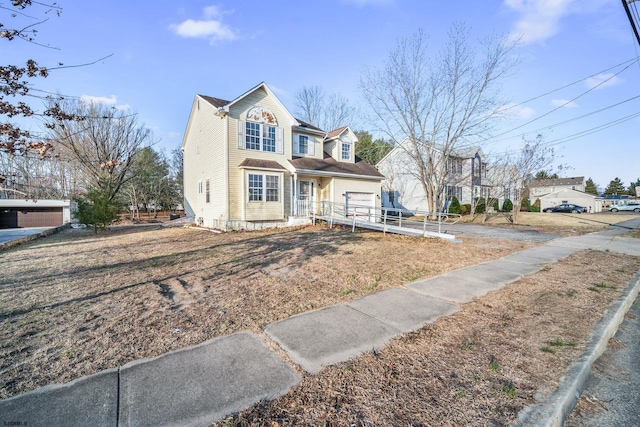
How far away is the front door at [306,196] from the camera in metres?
16.3

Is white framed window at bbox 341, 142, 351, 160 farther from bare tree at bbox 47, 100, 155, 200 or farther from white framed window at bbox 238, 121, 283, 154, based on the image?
bare tree at bbox 47, 100, 155, 200

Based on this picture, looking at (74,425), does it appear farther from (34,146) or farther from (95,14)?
(95,14)

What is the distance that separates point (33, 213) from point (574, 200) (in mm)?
70977

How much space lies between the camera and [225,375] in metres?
2.53

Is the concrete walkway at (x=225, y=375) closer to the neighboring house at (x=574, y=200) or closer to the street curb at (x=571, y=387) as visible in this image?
the street curb at (x=571, y=387)

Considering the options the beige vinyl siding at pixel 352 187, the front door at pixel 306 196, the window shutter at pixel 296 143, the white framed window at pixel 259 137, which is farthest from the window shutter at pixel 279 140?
the beige vinyl siding at pixel 352 187

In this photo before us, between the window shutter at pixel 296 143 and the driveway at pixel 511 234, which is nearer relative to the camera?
the driveway at pixel 511 234

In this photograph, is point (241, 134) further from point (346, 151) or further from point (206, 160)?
point (346, 151)

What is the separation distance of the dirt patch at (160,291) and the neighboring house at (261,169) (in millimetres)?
5386

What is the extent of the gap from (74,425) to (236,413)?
3.52ft

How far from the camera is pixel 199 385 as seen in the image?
2.38 meters

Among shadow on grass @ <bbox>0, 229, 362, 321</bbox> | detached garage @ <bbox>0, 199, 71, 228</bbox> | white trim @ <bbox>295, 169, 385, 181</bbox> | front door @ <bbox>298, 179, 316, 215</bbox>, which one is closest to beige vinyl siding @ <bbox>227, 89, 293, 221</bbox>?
front door @ <bbox>298, 179, 316, 215</bbox>

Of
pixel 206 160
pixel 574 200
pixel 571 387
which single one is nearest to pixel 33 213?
pixel 206 160

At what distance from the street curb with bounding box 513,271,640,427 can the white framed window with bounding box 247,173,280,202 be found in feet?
42.3
